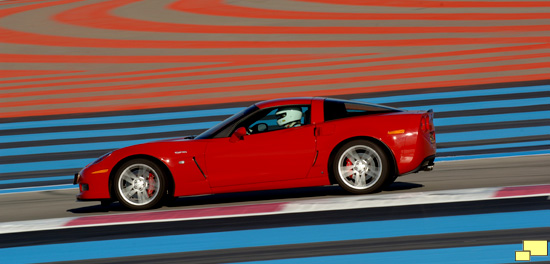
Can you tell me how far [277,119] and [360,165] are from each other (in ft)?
3.28

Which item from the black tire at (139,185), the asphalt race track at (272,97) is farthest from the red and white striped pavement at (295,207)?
the black tire at (139,185)

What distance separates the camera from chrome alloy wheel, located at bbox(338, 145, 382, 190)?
27.5ft

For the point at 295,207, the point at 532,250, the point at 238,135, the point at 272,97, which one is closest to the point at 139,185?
the point at 238,135

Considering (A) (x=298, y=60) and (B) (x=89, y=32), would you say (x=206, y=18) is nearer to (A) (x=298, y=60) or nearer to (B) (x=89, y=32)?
(B) (x=89, y=32)

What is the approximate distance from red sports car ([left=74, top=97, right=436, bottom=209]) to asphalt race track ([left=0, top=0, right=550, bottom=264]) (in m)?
0.26

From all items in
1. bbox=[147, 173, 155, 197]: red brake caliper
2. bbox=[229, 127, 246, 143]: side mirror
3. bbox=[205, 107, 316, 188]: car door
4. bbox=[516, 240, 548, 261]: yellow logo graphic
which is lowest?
bbox=[516, 240, 548, 261]: yellow logo graphic

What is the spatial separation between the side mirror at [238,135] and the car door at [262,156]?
1.2 inches

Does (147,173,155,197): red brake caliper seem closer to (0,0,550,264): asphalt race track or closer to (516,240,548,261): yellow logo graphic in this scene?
(0,0,550,264): asphalt race track

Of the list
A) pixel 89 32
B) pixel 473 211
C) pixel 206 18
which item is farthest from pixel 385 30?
pixel 473 211

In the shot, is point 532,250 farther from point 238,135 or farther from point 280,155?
point 238,135

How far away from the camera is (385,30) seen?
72.9ft

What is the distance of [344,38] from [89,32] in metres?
8.54

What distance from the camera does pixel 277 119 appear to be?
343 inches

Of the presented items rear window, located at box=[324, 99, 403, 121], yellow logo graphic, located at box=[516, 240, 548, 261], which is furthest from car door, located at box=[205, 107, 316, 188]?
yellow logo graphic, located at box=[516, 240, 548, 261]
